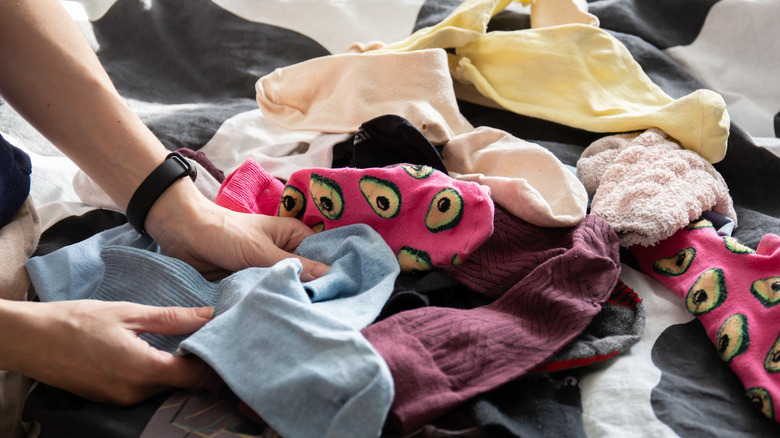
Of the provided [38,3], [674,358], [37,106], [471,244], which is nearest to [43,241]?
[37,106]

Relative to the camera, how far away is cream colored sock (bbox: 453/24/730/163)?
0.92m

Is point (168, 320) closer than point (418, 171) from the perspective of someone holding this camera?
Yes

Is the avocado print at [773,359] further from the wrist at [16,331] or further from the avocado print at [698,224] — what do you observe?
the wrist at [16,331]

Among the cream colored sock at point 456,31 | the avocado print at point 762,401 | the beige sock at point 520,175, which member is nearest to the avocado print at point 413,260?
the beige sock at point 520,175

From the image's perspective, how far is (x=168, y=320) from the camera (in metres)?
0.59

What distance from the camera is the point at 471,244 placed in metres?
0.65

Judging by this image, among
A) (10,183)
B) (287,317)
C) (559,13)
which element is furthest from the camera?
(559,13)

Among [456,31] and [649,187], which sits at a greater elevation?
[456,31]

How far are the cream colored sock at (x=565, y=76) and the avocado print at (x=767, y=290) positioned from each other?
306 millimetres

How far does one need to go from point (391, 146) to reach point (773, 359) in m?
0.48

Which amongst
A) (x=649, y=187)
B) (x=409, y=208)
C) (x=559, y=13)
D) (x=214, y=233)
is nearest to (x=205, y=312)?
(x=214, y=233)

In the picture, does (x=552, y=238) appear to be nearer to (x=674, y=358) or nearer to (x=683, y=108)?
(x=674, y=358)

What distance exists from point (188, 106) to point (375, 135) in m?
0.48

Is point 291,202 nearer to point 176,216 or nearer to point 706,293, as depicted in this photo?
point 176,216
